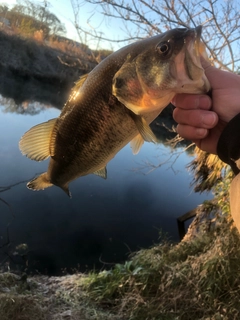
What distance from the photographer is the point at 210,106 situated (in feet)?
6.36

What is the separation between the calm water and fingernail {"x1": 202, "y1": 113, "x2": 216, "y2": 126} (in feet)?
16.3

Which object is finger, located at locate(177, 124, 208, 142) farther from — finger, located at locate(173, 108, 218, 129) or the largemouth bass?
the largemouth bass

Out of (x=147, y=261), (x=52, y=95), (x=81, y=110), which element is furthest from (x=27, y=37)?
(x=81, y=110)

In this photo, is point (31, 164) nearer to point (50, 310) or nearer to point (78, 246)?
point (78, 246)

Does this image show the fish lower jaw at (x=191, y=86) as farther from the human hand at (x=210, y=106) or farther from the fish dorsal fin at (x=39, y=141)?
the fish dorsal fin at (x=39, y=141)

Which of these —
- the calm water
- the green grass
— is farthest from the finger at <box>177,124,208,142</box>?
the calm water

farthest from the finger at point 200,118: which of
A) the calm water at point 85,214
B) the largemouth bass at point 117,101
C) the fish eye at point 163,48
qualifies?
the calm water at point 85,214

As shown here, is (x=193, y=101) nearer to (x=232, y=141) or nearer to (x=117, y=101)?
(x=232, y=141)

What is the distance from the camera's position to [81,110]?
1724 millimetres

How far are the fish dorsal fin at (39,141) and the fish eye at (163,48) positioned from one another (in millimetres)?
652

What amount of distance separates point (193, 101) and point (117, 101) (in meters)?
0.46

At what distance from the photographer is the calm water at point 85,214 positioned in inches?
309

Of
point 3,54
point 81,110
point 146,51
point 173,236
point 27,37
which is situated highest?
point 27,37

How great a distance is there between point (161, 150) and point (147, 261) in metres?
9.20
